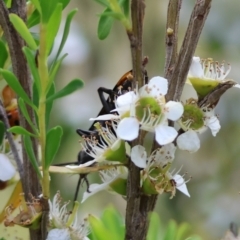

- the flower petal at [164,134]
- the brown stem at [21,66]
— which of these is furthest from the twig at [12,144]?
the flower petal at [164,134]

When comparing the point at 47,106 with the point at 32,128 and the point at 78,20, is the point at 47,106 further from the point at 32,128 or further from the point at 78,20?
the point at 78,20

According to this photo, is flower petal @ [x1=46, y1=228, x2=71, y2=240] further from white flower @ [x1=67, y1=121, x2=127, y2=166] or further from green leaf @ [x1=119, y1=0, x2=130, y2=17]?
green leaf @ [x1=119, y1=0, x2=130, y2=17]

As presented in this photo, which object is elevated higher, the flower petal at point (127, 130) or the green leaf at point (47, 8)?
the green leaf at point (47, 8)

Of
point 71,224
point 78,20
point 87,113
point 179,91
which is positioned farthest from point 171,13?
point 78,20

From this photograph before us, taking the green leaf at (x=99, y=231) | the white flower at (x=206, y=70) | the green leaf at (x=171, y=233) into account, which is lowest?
the green leaf at (x=171, y=233)

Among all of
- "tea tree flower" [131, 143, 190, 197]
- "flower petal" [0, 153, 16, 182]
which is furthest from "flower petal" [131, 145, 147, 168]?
"flower petal" [0, 153, 16, 182]

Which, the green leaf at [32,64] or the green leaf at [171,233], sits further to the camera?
the green leaf at [171,233]

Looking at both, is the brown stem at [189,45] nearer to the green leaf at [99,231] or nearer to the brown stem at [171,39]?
the brown stem at [171,39]
